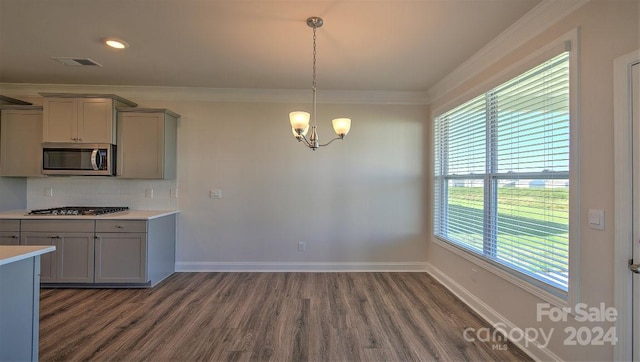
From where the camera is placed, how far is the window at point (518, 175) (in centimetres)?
200

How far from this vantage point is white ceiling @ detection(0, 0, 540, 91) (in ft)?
7.12

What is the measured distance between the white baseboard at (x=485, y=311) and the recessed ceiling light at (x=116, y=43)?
14.1 feet

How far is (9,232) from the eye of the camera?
3.39m

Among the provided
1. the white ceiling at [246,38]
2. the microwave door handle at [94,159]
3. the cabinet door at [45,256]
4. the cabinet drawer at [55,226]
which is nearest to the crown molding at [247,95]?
the white ceiling at [246,38]

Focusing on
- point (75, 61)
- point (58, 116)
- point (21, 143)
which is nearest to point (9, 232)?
point (21, 143)

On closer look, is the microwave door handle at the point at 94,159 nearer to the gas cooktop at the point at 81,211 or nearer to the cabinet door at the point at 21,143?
the gas cooktop at the point at 81,211

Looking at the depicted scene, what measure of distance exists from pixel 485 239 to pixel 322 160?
7.48 ft

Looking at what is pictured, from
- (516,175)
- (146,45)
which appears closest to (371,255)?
(516,175)

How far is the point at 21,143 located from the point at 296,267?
3.98 m

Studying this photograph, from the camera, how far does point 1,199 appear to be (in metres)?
3.79

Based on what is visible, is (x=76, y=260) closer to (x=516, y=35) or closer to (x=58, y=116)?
(x=58, y=116)

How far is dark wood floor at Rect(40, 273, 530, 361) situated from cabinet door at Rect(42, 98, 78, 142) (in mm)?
1923

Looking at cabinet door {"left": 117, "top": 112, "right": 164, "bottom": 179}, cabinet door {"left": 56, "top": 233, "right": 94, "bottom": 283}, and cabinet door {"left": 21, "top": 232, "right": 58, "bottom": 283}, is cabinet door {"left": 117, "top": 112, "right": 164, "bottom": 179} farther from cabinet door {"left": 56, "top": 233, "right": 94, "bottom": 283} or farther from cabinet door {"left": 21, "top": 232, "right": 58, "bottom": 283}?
cabinet door {"left": 21, "top": 232, "right": 58, "bottom": 283}

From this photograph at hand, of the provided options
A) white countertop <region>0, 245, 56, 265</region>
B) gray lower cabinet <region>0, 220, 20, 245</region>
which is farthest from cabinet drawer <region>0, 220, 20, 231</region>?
white countertop <region>0, 245, 56, 265</region>
